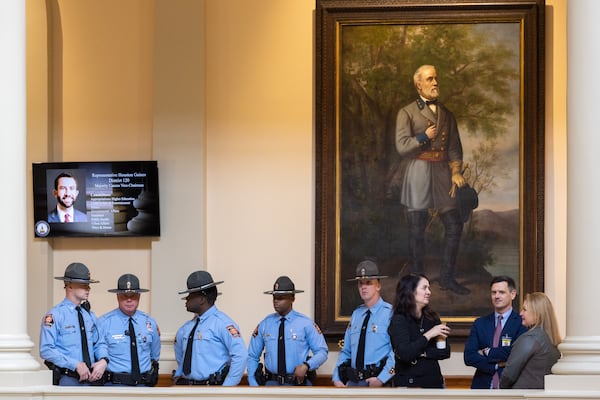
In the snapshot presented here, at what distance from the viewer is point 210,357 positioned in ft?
39.2

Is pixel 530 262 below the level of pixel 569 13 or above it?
below

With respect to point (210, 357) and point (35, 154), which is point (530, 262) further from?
point (35, 154)

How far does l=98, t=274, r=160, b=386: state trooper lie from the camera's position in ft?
39.1

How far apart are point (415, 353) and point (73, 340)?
314 cm

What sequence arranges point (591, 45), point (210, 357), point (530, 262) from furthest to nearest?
point (530, 262) < point (210, 357) < point (591, 45)

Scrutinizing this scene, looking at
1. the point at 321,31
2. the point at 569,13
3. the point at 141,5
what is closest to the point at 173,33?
the point at 141,5

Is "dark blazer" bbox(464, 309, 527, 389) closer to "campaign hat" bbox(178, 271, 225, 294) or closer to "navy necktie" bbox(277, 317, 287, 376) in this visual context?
"navy necktie" bbox(277, 317, 287, 376)

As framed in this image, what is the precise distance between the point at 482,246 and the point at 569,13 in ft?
13.9

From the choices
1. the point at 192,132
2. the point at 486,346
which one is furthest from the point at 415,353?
the point at 192,132

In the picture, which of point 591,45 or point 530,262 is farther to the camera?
point 530,262

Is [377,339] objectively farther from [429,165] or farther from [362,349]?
[429,165]

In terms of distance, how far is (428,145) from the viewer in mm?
14133

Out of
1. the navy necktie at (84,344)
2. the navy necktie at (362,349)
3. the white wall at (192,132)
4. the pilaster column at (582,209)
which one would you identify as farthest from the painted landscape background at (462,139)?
the pilaster column at (582,209)

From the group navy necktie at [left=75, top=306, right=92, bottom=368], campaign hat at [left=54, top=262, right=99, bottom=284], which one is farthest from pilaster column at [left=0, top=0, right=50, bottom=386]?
campaign hat at [left=54, top=262, right=99, bottom=284]
